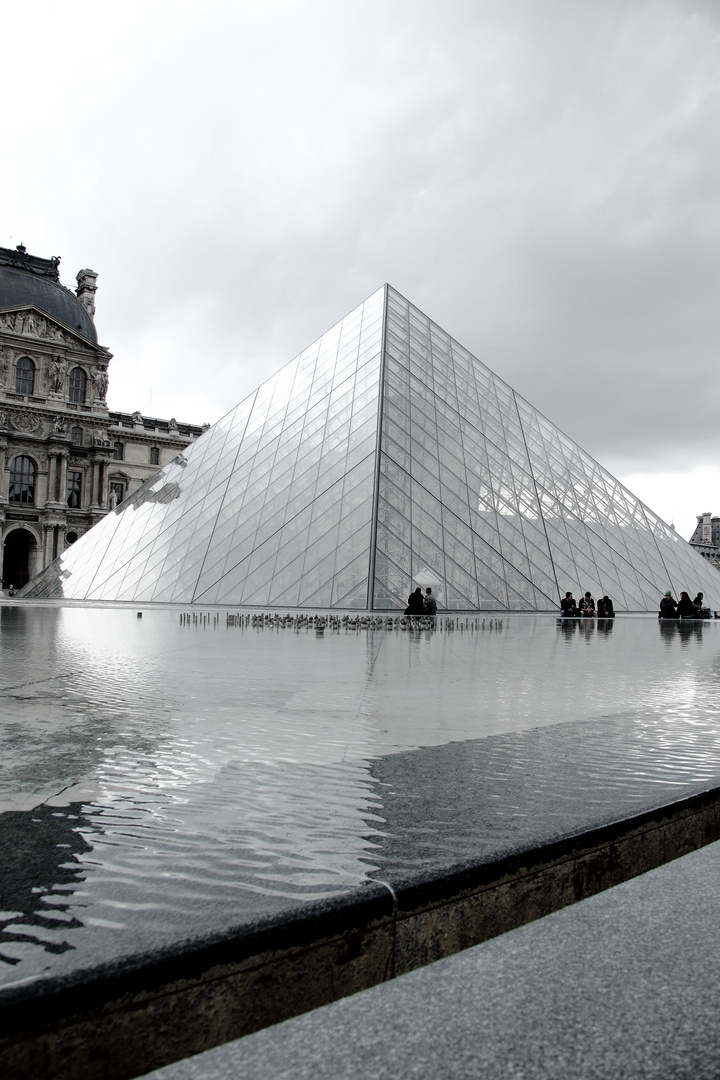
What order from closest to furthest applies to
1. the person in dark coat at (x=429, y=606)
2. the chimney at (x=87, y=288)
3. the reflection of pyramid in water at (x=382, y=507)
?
the person in dark coat at (x=429, y=606) < the reflection of pyramid in water at (x=382, y=507) < the chimney at (x=87, y=288)

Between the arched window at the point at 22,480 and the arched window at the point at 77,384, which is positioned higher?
the arched window at the point at 77,384

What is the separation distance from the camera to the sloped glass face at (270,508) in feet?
65.4

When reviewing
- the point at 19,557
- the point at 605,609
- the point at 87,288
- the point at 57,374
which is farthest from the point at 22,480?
the point at 605,609

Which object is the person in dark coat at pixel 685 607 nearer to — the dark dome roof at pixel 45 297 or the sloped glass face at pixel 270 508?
the sloped glass face at pixel 270 508

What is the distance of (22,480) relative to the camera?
5731 centimetres

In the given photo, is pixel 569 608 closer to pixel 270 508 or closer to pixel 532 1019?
pixel 270 508

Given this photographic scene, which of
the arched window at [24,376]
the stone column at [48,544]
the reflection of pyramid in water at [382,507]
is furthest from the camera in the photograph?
the arched window at [24,376]

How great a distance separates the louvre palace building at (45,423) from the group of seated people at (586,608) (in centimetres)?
4197

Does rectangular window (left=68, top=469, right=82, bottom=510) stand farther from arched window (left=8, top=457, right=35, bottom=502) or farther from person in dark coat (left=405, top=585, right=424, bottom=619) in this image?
person in dark coat (left=405, top=585, right=424, bottom=619)

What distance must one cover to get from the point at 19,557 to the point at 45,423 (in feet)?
35.0

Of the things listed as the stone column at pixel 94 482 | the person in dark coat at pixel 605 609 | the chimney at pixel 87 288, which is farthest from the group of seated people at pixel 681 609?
the chimney at pixel 87 288

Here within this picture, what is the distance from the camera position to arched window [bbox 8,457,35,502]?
5684cm

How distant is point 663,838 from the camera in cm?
215

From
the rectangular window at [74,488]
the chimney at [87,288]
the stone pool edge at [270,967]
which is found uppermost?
the chimney at [87,288]
